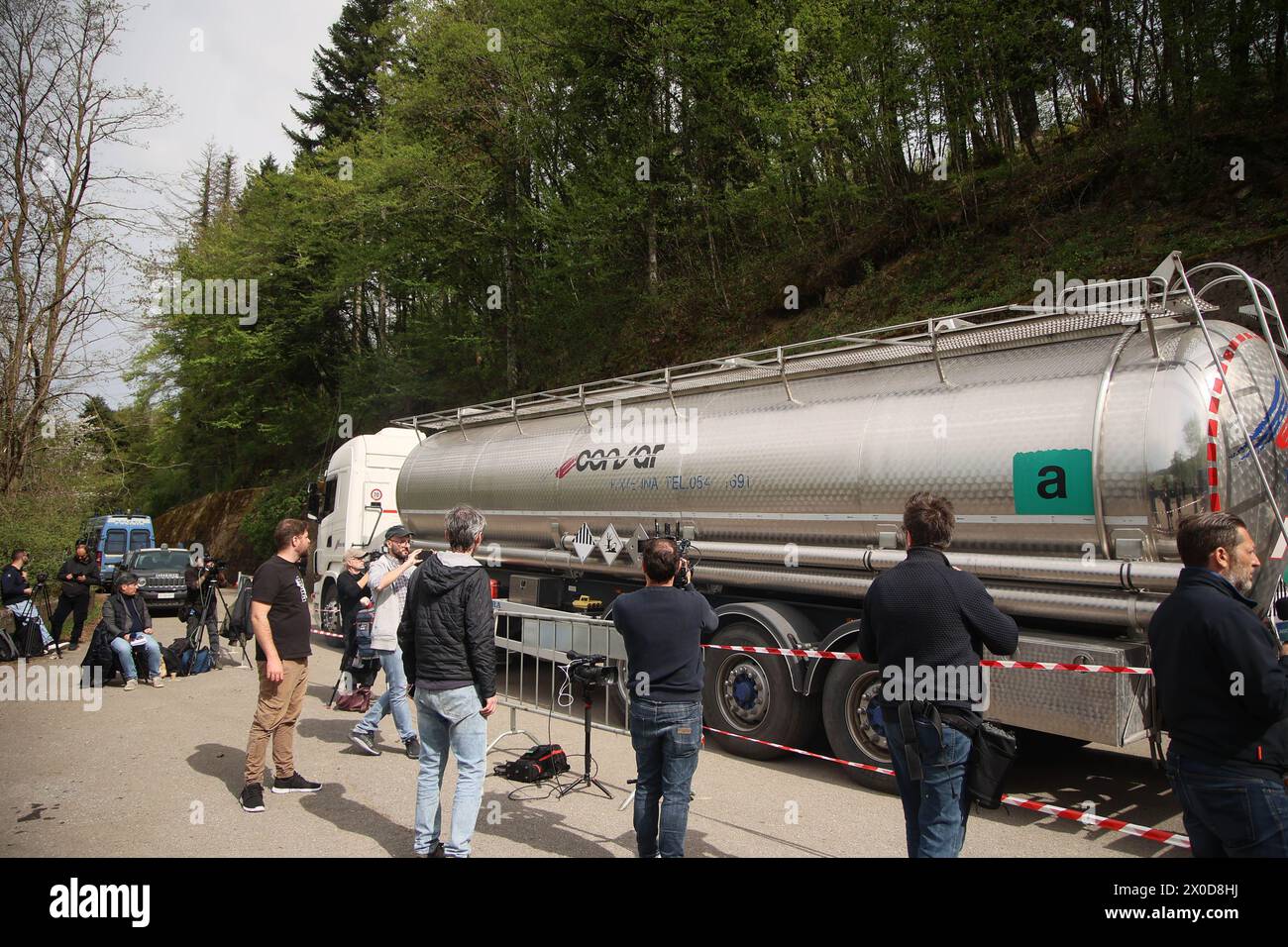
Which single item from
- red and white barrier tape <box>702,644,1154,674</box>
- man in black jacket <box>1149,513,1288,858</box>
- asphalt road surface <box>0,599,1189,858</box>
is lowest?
asphalt road surface <box>0,599,1189,858</box>

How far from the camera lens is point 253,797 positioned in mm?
5625

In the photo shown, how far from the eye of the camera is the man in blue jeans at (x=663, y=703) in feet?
13.3

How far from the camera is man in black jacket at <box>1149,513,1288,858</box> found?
2.80m

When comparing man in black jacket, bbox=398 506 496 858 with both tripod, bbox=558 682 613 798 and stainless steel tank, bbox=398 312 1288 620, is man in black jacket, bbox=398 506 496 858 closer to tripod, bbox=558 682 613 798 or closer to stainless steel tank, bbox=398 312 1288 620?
tripod, bbox=558 682 613 798

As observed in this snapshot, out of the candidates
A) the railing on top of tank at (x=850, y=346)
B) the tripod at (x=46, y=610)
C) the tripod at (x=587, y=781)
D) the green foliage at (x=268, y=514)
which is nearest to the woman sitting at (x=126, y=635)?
the tripod at (x=46, y=610)

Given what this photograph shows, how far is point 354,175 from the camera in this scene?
2408 cm

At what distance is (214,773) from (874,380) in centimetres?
619

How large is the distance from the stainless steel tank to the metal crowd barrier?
0.97 metres

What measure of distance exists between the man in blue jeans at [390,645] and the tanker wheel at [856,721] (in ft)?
11.3

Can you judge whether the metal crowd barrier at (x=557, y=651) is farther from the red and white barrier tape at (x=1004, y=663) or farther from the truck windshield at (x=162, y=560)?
the truck windshield at (x=162, y=560)

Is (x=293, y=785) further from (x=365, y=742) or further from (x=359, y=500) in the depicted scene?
(x=359, y=500)

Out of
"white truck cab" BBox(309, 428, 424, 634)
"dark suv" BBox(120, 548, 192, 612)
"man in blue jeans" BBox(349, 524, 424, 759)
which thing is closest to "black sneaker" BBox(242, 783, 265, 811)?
"man in blue jeans" BBox(349, 524, 424, 759)

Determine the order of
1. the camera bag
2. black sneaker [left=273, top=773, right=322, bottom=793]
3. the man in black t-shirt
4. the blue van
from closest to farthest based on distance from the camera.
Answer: the man in black t-shirt < black sneaker [left=273, top=773, right=322, bottom=793] < the camera bag < the blue van

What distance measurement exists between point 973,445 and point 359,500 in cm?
1059
